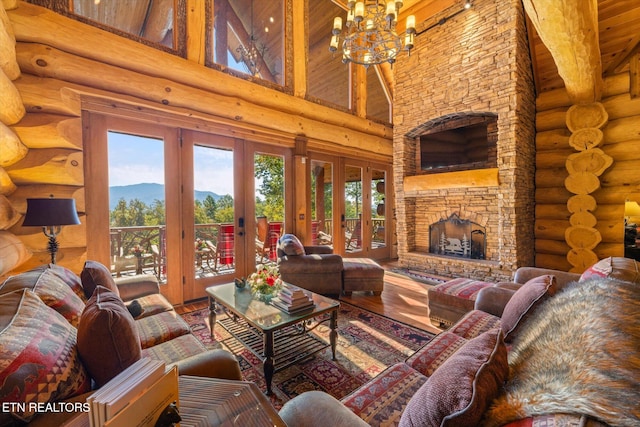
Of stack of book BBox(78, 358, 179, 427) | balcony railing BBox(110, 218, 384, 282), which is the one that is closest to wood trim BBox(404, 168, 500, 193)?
balcony railing BBox(110, 218, 384, 282)

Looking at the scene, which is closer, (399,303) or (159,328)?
(159,328)

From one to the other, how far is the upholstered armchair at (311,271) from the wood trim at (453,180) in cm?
271

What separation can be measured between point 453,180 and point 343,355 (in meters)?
3.92

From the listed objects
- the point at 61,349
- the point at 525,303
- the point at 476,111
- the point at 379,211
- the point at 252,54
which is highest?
the point at 252,54

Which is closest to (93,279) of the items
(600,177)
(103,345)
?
(103,345)

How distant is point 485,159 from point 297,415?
531cm

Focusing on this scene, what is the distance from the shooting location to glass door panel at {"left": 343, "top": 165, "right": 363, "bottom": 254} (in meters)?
6.23

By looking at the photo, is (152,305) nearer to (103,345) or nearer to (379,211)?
(103,345)

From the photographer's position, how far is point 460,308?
2.69m

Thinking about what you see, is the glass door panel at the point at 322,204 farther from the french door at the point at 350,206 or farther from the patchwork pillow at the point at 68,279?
the patchwork pillow at the point at 68,279

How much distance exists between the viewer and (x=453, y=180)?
4.90 meters

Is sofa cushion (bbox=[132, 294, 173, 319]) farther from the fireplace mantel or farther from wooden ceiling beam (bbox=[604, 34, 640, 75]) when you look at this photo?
wooden ceiling beam (bbox=[604, 34, 640, 75])

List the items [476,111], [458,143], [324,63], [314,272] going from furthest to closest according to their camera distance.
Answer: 1. [324,63]
2. [458,143]
3. [476,111]
4. [314,272]

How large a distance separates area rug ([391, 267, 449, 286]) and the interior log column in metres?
2.17
